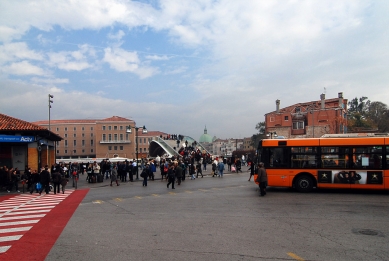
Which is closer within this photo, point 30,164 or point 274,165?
point 274,165

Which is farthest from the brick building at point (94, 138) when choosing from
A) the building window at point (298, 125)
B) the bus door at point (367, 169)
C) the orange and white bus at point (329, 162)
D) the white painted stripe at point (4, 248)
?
the white painted stripe at point (4, 248)

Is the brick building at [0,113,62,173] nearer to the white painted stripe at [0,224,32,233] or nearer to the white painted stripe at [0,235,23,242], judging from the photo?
the white painted stripe at [0,224,32,233]

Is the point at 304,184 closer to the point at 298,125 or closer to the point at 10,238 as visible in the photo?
the point at 10,238

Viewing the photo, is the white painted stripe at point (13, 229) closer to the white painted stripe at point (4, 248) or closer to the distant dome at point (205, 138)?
the white painted stripe at point (4, 248)

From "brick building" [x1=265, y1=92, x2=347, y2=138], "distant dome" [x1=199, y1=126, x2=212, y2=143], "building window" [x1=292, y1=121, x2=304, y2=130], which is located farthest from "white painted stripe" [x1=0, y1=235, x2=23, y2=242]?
"distant dome" [x1=199, y1=126, x2=212, y2=143]

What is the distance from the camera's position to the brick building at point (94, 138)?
346 feet

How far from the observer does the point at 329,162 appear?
54.2ft

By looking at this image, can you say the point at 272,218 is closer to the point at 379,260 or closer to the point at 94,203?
the point at 379,260

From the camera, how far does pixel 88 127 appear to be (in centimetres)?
11175

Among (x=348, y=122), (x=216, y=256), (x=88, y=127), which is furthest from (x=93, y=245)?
(x=88, y=127)

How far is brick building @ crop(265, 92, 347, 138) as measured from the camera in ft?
219

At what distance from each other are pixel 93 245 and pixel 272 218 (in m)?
5.46

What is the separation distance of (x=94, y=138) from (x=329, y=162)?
10389 centimetres

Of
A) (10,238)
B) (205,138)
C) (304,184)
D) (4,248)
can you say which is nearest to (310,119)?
(304,184)
